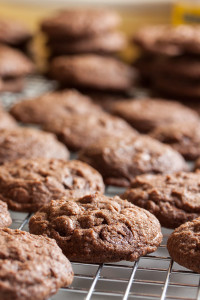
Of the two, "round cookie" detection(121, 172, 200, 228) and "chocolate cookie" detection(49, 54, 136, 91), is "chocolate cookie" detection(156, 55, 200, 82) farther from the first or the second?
"round cookie" detection(121, 172, 200, 228)

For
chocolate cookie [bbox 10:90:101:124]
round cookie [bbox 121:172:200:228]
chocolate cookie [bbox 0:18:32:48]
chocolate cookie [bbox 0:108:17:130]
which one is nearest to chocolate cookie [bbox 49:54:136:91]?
chocolate cookie [bbox 10:90:101:124]

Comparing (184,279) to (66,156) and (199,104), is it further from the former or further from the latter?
(199,104)

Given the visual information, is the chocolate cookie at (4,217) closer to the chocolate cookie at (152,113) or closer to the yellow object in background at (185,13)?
the chocolate cookie at (152,113)

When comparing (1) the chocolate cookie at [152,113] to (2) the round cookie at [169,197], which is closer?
(2) the round cookie at [169,197]

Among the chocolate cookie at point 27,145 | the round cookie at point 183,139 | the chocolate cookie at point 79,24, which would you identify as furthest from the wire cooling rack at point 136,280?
the chocolate cookie at point 79,24

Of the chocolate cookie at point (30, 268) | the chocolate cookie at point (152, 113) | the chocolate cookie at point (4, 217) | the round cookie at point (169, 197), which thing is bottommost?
the chocolate cookie at point (152, 113)
